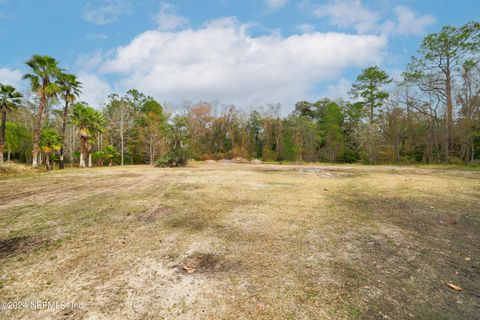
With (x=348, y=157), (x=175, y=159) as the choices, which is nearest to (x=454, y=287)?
(x=175, y=159)

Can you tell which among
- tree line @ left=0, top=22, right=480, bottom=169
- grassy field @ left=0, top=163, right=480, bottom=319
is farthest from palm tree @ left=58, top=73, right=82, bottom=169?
grassy field @ left=0, top=163, right=480, bottom=319

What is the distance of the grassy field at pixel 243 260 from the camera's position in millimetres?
1970

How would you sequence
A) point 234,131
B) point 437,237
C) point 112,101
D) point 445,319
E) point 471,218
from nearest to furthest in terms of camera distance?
point 445,319 < point 437,237 < point 471,218 < point 112,101 < point 234,131

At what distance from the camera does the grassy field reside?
6.46 ft

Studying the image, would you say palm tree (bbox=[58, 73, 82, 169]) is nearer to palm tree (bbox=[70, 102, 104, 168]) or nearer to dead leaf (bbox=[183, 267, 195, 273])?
palm tree (bbox=[70, 102, 104, 168])

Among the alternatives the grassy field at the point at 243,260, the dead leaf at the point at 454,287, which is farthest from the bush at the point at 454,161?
the dead leaf at the point at 454,287

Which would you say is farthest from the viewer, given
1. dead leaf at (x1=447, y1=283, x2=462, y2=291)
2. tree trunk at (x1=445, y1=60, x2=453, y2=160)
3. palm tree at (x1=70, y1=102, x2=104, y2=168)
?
palm tree at (x1=70, y1=102, x2=104, y2=168)

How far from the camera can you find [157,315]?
1857 mm

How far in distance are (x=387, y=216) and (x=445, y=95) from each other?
870 inches

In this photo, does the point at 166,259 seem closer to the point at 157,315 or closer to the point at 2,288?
the point at 157,315

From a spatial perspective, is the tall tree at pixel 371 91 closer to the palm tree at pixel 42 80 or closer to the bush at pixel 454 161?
the bush at pixel 454 161

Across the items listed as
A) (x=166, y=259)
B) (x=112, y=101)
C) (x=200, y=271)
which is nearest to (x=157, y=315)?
(x=200, y=271)

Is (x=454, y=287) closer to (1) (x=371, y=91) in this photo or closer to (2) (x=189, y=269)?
(2) (x=189, y=269)

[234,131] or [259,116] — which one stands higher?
[259,116]
